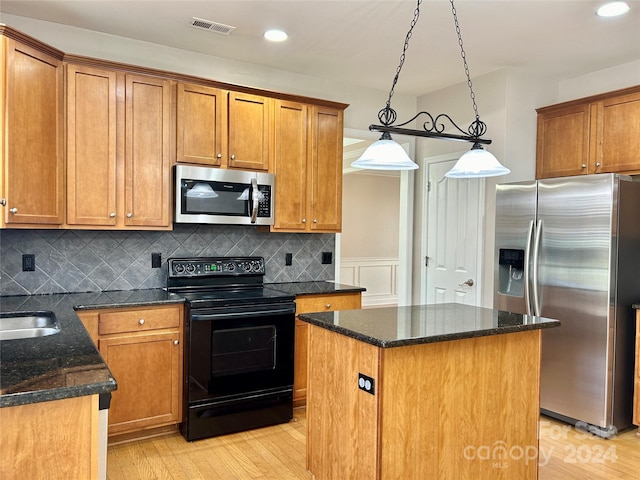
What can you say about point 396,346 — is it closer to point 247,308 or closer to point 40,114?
point 247,308

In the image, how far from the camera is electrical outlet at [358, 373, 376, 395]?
6.98 feet

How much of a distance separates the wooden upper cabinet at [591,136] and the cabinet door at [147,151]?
119 inches

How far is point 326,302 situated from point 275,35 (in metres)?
1.93

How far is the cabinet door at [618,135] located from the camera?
12.0 ft

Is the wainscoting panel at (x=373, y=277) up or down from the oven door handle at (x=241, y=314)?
down

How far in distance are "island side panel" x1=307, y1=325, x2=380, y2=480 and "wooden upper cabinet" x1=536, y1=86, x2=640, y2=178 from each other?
273cm

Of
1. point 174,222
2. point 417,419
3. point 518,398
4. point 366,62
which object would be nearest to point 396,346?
point 417,419

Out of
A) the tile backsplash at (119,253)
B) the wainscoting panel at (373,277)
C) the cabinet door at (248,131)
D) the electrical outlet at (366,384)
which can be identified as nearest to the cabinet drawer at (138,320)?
the tile backsplash at (119,253)

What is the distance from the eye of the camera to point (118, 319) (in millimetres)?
3012

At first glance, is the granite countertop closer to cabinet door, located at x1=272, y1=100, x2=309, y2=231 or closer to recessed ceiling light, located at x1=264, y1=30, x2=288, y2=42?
cabinet door, located at x1=272, y1=100, x2=309, y2=231

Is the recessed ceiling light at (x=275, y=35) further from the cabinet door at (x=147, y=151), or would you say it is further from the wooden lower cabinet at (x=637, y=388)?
the wooden lower cabinet at (x=637, y=388)

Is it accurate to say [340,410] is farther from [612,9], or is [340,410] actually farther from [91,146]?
[612,9]

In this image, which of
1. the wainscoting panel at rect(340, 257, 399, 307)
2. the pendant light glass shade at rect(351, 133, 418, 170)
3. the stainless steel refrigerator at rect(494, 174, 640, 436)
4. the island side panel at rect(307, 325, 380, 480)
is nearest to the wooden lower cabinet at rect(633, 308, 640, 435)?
the stainless steel refrigerator at rect(494, 174, 640, 436)

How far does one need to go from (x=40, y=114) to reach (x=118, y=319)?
127 cm
